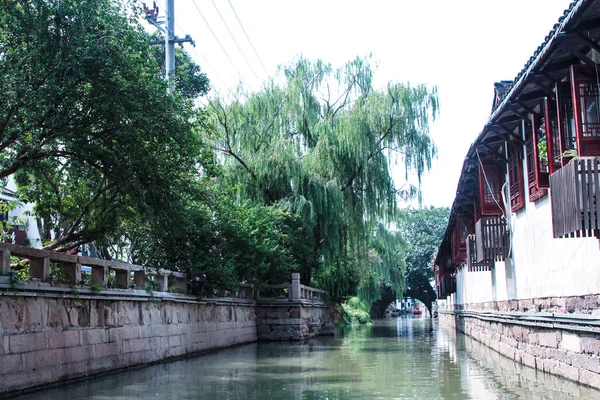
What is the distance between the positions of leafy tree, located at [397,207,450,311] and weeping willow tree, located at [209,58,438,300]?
139ft

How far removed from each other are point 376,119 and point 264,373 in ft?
49.1

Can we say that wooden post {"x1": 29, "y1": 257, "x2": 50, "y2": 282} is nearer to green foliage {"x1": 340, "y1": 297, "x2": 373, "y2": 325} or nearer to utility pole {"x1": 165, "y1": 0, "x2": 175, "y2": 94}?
utility pole {"x1": 165, "y1": 0, "x2": 175, "y2": 94}

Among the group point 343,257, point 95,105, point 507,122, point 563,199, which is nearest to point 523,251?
point 507,122

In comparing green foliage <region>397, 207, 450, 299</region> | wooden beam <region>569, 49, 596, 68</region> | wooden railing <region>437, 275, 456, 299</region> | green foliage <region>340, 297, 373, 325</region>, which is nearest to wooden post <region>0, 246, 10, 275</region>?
wooden beam <region>569, 49, 596, 68</region>

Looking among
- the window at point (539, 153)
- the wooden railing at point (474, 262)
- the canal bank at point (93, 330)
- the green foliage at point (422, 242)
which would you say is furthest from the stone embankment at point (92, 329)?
the green foliage at point (422, 242)

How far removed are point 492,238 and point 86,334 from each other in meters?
11.0

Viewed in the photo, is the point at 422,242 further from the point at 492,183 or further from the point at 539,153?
the point at 539,153

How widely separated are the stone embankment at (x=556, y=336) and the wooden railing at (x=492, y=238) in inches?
55.6

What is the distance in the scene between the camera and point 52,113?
10.1 metres

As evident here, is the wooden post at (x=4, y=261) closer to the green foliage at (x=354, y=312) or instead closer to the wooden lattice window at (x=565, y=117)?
the wooden lattice window at (x=565, y=117)

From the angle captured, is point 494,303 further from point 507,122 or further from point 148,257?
point 148,257

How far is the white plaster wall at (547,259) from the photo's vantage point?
10.1 metres

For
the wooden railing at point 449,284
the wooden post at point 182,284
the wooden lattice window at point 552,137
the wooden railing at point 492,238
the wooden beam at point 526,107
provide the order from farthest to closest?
the wooden railing at point 449,284 → the wooden railing at point 492,238 → the wooden post at point 182,284 → the wooden beam at point 526,107 → the wooden lattice window at point 552,137

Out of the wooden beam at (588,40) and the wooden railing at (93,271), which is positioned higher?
the wooden beam at (588,40)
